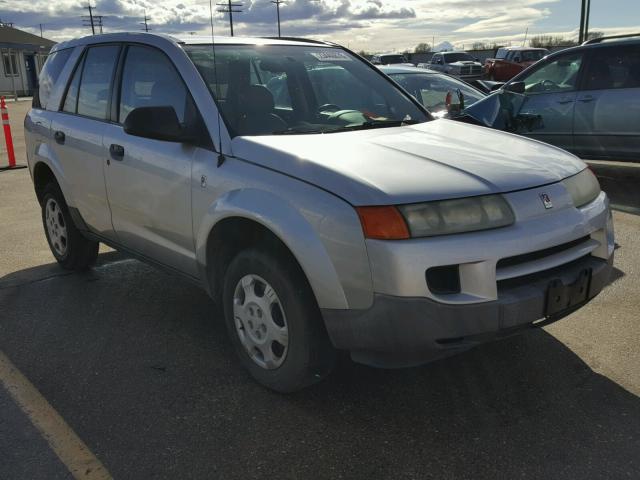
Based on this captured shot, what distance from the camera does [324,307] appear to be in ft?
8.93

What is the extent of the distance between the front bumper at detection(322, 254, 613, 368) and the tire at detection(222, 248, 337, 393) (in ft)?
0.51

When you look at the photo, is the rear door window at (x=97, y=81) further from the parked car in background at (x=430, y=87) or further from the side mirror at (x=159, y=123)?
the parked car in background at (x=430, y=87)

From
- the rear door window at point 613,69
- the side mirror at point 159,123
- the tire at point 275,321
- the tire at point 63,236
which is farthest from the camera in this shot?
the rear door window at point 613,69

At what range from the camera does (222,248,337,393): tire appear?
2.86m

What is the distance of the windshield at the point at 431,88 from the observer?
8766 millimetres

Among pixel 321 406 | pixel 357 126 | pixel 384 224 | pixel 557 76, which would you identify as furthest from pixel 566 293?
pixel 557 76

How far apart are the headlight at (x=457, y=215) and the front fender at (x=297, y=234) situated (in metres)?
0.39

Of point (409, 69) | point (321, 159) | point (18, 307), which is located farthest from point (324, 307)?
point (409, 69)

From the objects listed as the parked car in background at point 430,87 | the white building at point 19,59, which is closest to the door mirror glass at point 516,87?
the parked car in background at point 430,87

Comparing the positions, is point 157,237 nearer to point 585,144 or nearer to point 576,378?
point 576,378

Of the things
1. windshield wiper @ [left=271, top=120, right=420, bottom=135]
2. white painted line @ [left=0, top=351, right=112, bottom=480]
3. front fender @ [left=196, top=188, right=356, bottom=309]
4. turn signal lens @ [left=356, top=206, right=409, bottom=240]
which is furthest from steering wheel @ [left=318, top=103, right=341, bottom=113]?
white painted line @ [left=0, top=351, right=112, bottom=480]

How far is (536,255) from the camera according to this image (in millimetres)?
2752

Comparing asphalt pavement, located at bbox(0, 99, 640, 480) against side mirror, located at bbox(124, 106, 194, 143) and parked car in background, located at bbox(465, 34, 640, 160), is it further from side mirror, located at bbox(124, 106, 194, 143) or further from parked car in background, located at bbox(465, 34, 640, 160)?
parked car in background, located at bbox(465, 34, 640, 160)

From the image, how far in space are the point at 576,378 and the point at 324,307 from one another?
57.2 inches
